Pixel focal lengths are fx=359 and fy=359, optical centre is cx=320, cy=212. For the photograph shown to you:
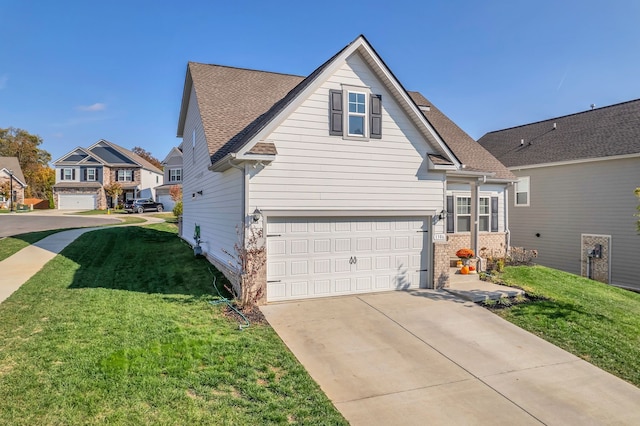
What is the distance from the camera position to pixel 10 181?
48.4 meters

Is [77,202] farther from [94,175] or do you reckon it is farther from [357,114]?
[357,114]

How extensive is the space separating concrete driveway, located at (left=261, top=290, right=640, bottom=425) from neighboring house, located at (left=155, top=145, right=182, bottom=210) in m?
39.8

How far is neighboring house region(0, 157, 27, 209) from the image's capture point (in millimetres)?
48656

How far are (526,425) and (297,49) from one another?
54.3ft

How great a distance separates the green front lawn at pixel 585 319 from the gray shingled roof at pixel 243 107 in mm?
5144

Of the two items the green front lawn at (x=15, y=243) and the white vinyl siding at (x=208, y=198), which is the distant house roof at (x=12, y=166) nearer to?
the green front lawn at (x=15, y=243)

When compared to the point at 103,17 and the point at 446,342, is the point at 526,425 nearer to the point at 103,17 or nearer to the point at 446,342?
the point at 446,342

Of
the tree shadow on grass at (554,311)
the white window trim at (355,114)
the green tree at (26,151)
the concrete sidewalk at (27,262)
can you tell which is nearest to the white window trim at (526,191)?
the tree shadow on grass at (554,311)

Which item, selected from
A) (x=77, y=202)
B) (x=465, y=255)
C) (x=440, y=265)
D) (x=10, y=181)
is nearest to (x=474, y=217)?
(x=465, y=255)

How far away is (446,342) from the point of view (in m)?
7.05

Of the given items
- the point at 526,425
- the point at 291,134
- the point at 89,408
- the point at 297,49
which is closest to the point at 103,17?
the point at 297,49

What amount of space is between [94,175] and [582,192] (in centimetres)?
5141

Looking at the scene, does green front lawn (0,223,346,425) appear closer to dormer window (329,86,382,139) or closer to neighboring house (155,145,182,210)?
dormer window (329,86,382,139)

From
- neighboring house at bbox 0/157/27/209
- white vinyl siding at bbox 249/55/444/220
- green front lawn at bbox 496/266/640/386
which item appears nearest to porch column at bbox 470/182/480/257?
green front lawn at bbox 496/266/640/386
